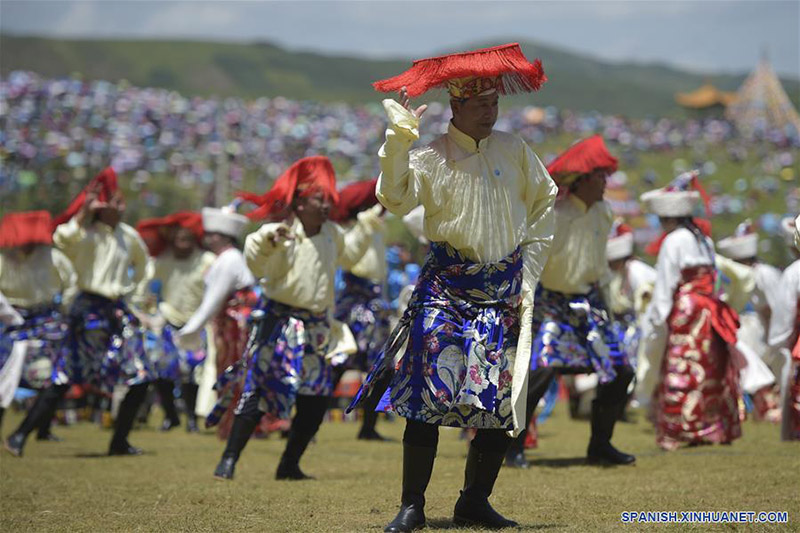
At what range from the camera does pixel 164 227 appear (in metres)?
12.3

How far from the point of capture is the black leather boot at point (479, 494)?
5480mm

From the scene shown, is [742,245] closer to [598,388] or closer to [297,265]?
[598,388]

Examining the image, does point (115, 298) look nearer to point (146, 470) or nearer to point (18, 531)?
point (146, 470)

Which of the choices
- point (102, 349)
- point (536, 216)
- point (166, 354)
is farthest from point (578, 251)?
point (166, 354)

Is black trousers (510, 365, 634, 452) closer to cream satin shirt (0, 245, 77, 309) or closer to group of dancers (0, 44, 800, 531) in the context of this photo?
group of dancers (0, 44, 800, 531)

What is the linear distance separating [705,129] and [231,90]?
321ft

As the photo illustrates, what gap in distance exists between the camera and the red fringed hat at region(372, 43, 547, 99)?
526cm

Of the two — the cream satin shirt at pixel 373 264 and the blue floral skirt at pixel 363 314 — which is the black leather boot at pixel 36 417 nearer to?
the blue floral skirt at pixel 363 314

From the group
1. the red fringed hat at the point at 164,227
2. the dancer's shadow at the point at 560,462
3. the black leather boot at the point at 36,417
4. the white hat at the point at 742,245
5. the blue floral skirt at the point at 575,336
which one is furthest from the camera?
the white hat at the point at 742,245

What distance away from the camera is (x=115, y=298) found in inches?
377

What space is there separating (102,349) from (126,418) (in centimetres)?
63

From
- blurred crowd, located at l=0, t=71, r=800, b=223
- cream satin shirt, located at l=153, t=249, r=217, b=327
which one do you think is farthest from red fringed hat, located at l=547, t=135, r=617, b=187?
blurred crowd, located at l=0, t=71, r=800, b=223

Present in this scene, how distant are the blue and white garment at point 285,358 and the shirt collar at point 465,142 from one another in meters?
2.53

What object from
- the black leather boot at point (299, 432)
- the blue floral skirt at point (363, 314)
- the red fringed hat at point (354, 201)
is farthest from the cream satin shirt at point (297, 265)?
the blue floral skirt at point (363, 314)
